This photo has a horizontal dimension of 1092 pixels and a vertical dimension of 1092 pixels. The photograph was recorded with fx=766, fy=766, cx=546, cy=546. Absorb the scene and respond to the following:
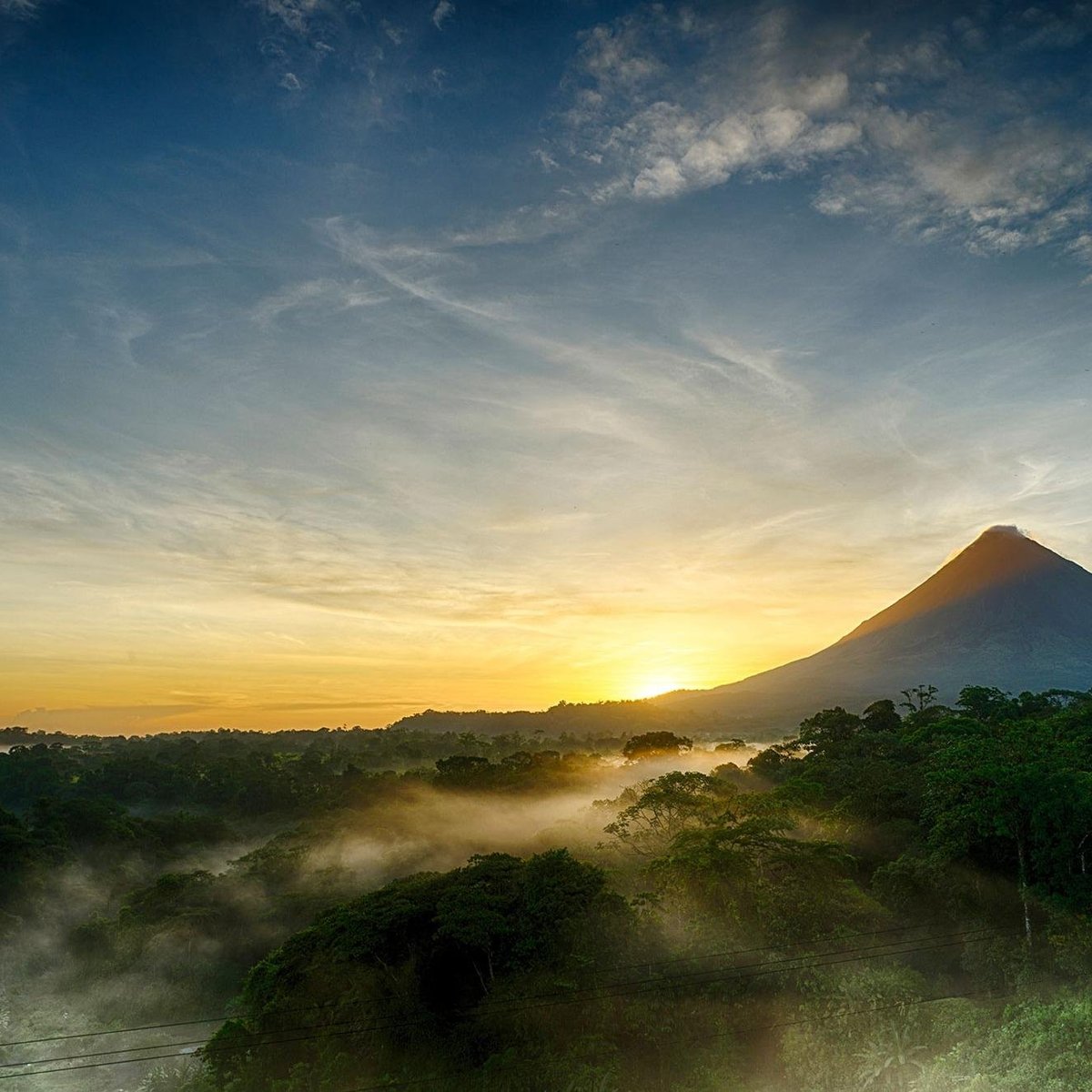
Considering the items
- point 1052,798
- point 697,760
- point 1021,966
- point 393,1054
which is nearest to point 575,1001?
point 393,1054

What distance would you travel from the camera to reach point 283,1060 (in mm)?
23625

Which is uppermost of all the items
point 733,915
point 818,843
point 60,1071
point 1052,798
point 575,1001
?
point 1052,798

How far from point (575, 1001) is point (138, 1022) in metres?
22.6

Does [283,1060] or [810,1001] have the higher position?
[810,1001]

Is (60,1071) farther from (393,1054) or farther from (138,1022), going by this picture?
(393,1054)

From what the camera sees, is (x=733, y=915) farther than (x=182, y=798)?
No

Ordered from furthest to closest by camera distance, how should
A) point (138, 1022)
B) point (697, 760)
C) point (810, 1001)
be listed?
1. point (697, 760)
2. point (138, 1022)
3. point (810, 1001)

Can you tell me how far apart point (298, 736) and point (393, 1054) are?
16947 centimetres

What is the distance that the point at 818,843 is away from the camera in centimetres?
2795

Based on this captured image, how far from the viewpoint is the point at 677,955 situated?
25.1 m

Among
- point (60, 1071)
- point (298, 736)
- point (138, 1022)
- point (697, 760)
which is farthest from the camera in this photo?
point (298, 736)

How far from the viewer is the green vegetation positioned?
2094 cm

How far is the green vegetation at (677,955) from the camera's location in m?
20.9

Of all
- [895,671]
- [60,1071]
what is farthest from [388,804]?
[895,671]
